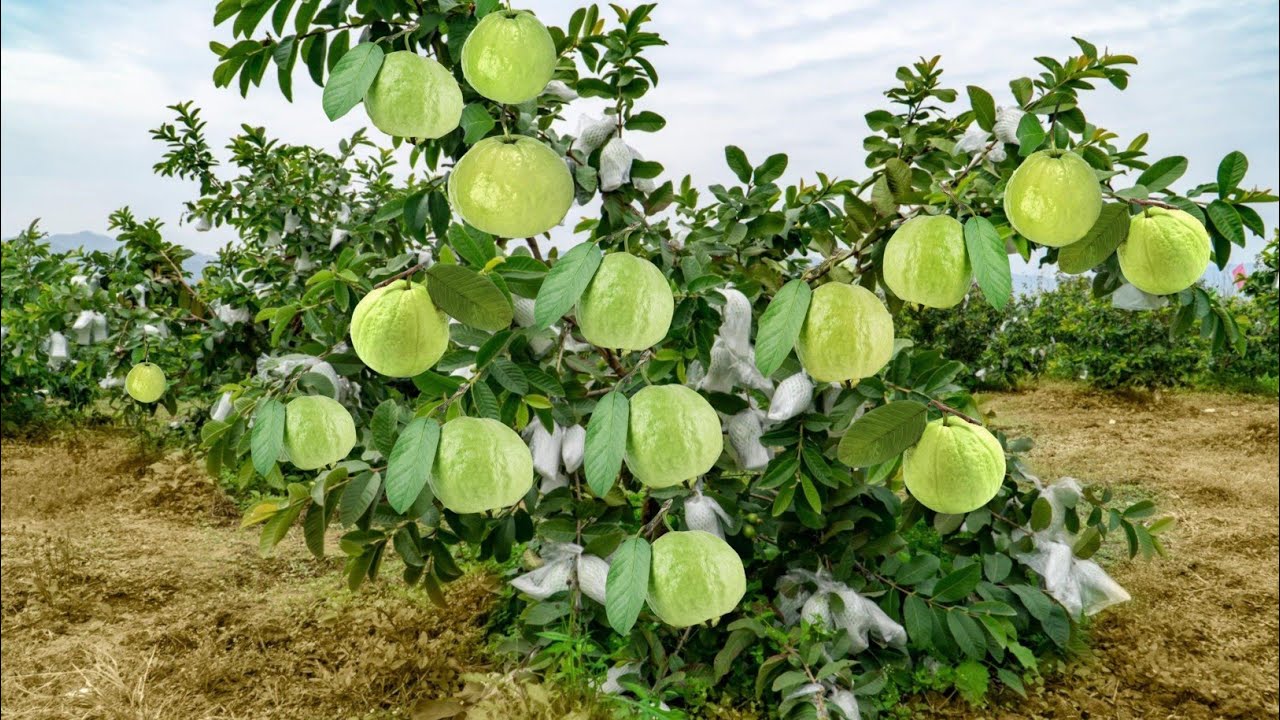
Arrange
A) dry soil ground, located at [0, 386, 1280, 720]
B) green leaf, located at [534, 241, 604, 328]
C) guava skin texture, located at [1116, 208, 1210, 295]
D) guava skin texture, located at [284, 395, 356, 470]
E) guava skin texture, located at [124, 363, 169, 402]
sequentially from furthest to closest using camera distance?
guava skin texture, located at [124, 363, 169, 402]
dry soil ground, located at [0, 386, 1280, 720]
guava skin texture, located at [284, 395, 356, 470]
guava skin texture, located at [1116, 208, 1210, 295]
green leaf, located at [534, 241, 604, 328]

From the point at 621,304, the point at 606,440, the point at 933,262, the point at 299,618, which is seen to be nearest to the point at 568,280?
the point at 621,304

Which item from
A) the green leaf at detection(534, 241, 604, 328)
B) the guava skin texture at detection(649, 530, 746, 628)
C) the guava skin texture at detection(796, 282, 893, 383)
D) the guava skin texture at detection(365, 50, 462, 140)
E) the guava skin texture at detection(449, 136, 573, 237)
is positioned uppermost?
the guava skin texture at detection(365, 50, 462, 140)

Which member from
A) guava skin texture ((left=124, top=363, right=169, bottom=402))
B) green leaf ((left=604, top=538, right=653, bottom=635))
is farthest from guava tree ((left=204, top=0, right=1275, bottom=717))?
guava skin texture ((left=124, top=363, right=169, bottom=402))

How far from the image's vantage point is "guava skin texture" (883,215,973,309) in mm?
916

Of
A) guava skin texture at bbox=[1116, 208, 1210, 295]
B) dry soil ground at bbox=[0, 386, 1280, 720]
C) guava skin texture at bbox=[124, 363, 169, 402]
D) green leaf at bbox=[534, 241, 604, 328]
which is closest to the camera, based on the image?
green leaf at bbox=[534, 241, 604, 328]

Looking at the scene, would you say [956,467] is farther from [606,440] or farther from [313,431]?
[313,431]

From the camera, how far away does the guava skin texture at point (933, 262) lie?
92cm

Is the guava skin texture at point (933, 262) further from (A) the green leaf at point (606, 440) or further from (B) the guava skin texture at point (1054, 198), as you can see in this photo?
(A) the green leaf at point (606, 440)

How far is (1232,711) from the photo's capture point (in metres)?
2.29

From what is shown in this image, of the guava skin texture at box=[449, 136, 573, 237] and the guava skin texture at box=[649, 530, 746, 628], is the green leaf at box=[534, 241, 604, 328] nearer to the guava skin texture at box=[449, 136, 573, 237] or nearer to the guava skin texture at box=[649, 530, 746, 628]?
the guava skin texture at box=[449, 136, 573, 237]

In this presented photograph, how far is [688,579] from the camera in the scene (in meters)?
0.98

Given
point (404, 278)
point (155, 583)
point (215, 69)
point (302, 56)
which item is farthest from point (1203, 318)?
point (155, 583)

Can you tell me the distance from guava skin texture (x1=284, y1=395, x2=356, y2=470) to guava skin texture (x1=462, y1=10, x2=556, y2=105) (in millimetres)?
638

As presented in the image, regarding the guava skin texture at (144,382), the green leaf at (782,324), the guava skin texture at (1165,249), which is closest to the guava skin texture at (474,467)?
the green leaf at (782,324)
